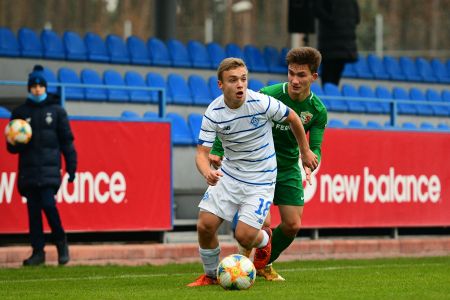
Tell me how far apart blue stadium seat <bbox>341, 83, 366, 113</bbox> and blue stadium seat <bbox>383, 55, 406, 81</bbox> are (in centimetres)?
252

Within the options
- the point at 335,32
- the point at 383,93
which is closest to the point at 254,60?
the point at 335,32

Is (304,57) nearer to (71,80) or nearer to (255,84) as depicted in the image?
(71,80)

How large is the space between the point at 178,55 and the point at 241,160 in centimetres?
1179

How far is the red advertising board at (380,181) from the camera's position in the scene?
62.8 ft

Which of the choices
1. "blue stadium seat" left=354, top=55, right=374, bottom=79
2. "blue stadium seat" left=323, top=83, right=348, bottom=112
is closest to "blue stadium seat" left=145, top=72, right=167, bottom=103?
"blue stadium seat" left=323, top=83, right=348, bottom=112

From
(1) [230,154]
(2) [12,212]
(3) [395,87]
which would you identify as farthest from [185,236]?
(3) [395,87]

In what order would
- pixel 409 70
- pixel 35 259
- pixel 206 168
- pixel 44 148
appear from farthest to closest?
pixel 409 70, pixel 44 148, pixel 35 259, pixel 206 168

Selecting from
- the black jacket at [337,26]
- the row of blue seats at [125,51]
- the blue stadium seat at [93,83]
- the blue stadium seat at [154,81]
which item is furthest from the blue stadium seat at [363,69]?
the blue stadium seat at [93,83]

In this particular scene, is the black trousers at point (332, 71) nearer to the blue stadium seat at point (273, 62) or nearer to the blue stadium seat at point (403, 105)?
the blue stadium seat at point (273, 62)

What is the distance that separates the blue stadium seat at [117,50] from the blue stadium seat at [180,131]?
233cm

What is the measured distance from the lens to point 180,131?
19.4 m

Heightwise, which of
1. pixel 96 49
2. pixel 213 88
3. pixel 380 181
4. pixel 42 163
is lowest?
pixel 380 181

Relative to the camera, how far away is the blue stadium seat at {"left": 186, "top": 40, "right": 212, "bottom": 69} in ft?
75.7

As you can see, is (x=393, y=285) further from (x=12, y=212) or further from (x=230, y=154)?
(x=12, y=212)
